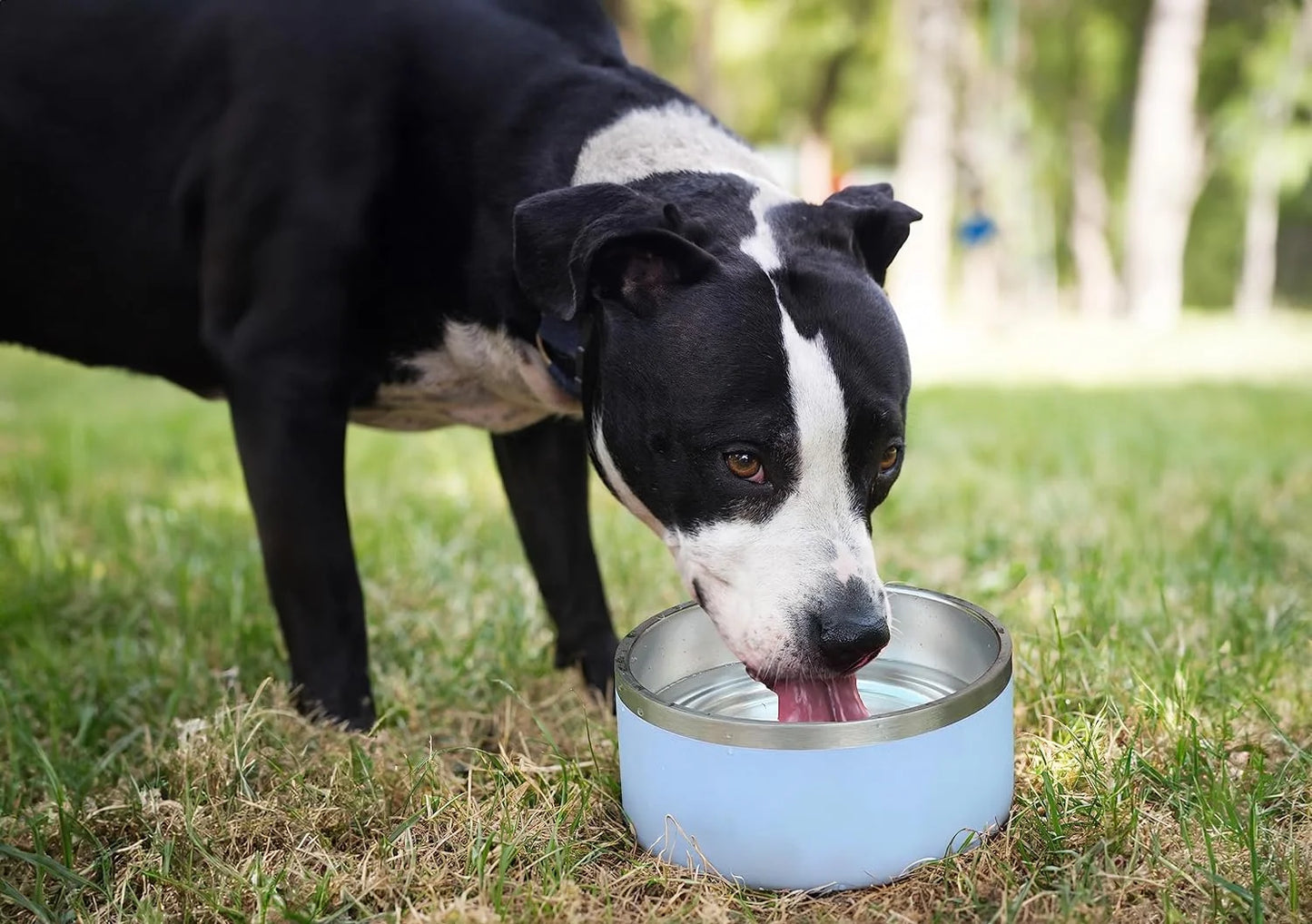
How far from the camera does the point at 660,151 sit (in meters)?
2.35

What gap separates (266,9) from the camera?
8.27ft

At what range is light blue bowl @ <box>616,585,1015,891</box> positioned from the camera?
178 centimetres

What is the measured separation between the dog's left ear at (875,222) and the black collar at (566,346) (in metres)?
0.47

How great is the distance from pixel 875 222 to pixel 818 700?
84 centimetres

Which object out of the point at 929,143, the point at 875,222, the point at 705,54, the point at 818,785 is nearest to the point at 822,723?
the point at 818,785

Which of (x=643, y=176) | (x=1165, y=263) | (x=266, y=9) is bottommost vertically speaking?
(x=1165, y=263)

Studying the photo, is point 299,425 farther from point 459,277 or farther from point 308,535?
point 459,277

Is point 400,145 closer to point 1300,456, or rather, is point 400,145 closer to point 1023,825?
point 1023,825

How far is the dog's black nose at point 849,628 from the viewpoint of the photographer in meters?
1.87

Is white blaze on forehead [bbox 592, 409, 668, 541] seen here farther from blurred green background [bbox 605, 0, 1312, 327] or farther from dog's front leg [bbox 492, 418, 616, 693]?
blurred green background [bbox 605, 0, 1312, 327]

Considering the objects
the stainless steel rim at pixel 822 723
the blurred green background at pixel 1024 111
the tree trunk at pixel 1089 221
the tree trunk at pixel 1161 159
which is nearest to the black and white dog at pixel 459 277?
the stainless steel rim at pixel 822 723

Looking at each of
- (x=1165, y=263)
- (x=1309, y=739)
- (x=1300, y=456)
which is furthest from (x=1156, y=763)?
(x=1165, y=263)

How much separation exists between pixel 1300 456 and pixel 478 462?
337cm

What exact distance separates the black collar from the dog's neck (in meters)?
0.27
